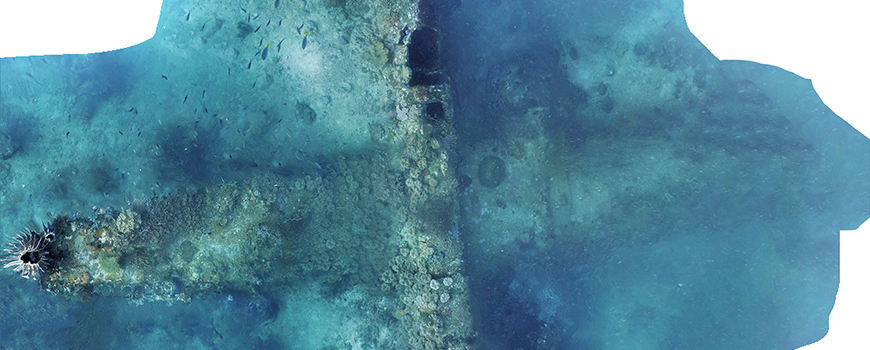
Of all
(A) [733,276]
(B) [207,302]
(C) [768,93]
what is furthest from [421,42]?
(A) [733,276]

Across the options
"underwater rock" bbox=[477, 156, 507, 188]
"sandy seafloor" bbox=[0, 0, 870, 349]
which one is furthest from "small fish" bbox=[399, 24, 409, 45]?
"underwater rock" bbox=[477, 156, 507, 188]

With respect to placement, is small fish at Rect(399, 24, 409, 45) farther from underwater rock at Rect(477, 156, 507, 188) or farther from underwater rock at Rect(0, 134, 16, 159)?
underwater rock at Rect(0, 134, 16, 159)

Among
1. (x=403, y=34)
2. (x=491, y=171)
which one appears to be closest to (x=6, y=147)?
(x=403, y=34)

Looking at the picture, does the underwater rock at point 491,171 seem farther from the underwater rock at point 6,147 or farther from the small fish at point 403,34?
the underwater rock at point 6,147

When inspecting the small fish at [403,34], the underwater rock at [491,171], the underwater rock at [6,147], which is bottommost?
the underwater rock at [491,171]

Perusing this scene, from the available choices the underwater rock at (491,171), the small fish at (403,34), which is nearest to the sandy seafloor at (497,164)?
the underwater rock at (491,171)
